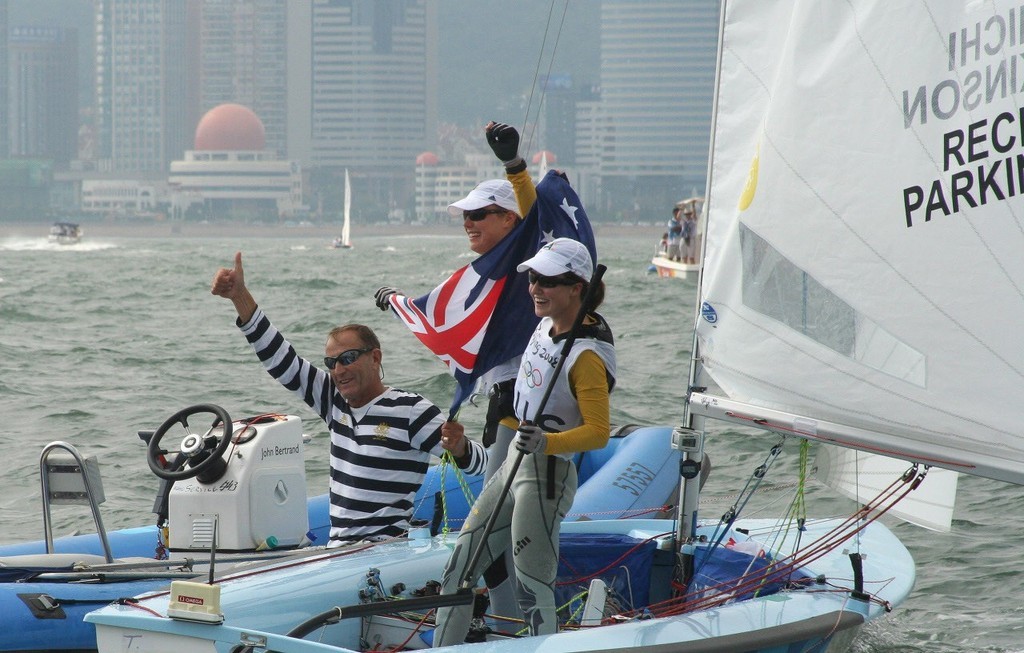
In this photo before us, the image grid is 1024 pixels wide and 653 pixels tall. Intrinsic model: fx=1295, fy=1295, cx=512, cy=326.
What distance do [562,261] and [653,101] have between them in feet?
411

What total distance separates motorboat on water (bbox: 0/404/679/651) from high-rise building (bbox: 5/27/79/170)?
12887cm

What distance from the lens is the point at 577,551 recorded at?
382cm

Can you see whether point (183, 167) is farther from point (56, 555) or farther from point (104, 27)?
point (56, 555)

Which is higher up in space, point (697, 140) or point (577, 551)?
point (697, 140)

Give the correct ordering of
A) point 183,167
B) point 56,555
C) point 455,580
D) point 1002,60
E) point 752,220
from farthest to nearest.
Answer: point 183,167, point 56,555, point 752,220, point 455,580, point 1002,60

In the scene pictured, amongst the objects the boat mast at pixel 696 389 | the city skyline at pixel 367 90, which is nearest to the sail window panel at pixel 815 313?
the boat mast at pixel 696 389

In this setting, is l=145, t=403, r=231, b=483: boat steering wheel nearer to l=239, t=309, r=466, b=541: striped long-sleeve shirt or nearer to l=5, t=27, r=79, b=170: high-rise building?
l=239, t=309, r=466, b=541: striped long-sleeve shirt

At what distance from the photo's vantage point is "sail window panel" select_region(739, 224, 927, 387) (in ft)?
9.84

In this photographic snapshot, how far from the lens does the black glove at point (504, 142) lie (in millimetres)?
Result: 3402

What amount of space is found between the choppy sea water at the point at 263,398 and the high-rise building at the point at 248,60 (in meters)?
112

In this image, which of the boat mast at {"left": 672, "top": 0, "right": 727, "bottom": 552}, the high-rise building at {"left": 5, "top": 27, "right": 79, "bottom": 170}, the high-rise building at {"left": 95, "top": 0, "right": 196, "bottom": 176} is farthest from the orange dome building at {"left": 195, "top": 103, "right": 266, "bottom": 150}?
the boat mast at {"left": 672, "top": 0, "right": 727, "bottom": 552}

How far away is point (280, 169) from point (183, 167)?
7.50m

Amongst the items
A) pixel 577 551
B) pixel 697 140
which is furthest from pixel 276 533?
pixel 697 140

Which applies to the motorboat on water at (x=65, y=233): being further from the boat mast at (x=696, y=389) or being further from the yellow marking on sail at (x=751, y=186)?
the yellow marking on sail at (x=751, y=186)
